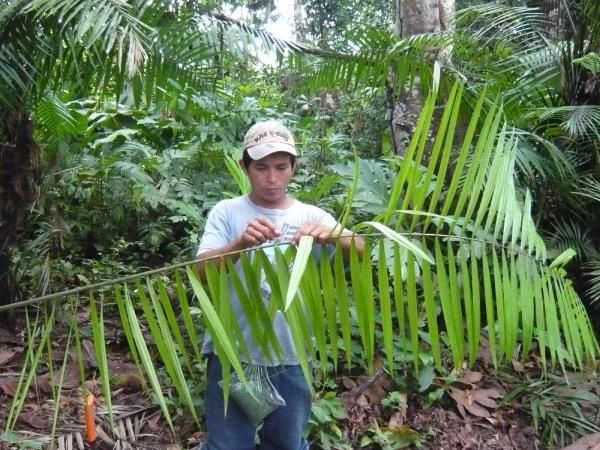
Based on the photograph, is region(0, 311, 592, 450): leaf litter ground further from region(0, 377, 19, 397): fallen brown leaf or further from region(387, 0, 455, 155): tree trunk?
region(387, 0, 455, 155): tree trunk

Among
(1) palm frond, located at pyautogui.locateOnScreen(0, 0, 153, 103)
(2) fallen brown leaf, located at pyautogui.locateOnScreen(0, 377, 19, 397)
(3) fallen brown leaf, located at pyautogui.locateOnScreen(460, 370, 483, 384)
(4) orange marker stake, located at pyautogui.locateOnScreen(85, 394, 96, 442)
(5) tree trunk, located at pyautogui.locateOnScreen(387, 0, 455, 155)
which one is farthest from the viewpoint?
(5) tree trunk, located at pyautogui.locateOnScreen(387, 0, 455, 155)

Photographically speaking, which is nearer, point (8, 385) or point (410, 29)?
point (8, 385)

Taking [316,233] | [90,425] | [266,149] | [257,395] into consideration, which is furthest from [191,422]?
[316,233]

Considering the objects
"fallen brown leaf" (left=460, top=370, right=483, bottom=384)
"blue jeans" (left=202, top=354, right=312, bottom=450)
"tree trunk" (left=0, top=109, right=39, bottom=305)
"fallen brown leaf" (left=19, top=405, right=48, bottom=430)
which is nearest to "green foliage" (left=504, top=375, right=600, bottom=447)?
"fallen brown leaf" (left=460, top=370, right=483, bottom=384)

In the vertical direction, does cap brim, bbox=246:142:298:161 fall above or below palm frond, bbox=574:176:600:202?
above

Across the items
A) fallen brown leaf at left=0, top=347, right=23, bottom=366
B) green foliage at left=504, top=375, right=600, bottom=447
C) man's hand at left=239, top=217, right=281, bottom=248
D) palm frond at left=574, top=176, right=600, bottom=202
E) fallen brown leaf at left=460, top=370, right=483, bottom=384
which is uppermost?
man's hand at left=239, top=217, right=281, bottom=248

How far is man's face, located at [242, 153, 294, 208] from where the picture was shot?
1.65 m

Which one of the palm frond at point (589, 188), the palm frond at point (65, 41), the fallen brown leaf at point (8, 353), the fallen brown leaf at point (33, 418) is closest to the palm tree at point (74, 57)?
the palm frond at point (65, 41)

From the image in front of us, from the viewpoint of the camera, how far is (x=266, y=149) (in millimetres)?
1628

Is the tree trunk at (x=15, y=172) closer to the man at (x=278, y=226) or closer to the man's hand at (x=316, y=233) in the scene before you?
the man at (x=278, y=226)

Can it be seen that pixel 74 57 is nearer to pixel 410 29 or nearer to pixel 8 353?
pixel 8 353

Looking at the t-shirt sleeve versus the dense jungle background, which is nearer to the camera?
the dense jungle background

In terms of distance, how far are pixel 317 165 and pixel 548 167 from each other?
1.72 m

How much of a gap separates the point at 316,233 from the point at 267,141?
0.72m
